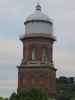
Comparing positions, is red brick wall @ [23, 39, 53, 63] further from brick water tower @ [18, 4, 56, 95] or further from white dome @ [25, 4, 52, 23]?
white dome @ [25, 4, 52, 23]

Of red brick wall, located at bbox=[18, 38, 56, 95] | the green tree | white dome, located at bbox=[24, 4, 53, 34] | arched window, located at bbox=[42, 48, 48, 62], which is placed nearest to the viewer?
the green tree

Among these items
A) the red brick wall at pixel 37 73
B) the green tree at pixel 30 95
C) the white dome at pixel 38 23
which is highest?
the white dome at pixel 38 23

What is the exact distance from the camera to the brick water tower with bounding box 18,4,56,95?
46.9 m

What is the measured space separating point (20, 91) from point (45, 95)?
2938mm

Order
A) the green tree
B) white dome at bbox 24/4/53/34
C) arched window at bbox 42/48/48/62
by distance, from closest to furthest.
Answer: the green tree → arched window at bbox 42/48/48/62 → white dome at bbox 24/4/53/34

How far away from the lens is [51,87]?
4738cm

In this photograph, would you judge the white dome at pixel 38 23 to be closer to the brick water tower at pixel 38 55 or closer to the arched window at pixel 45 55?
the brick water tower at pixel 38 55

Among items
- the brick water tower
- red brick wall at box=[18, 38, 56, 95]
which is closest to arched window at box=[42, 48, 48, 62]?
the brick water tower

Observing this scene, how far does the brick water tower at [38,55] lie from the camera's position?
46.9 m

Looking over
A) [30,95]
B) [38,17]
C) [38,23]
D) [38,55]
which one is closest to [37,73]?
[38,55]

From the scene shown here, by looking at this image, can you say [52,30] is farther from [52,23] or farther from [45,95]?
[45,95]

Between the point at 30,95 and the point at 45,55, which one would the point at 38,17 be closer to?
the point at 45,55

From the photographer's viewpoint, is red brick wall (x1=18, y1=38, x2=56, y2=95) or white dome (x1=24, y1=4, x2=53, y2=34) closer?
red brick wall (x1=18, y1=38, x2=56, y2=95)

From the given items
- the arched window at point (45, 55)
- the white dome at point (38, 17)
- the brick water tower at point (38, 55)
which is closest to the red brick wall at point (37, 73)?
the brick water tower at point (38, 55)
